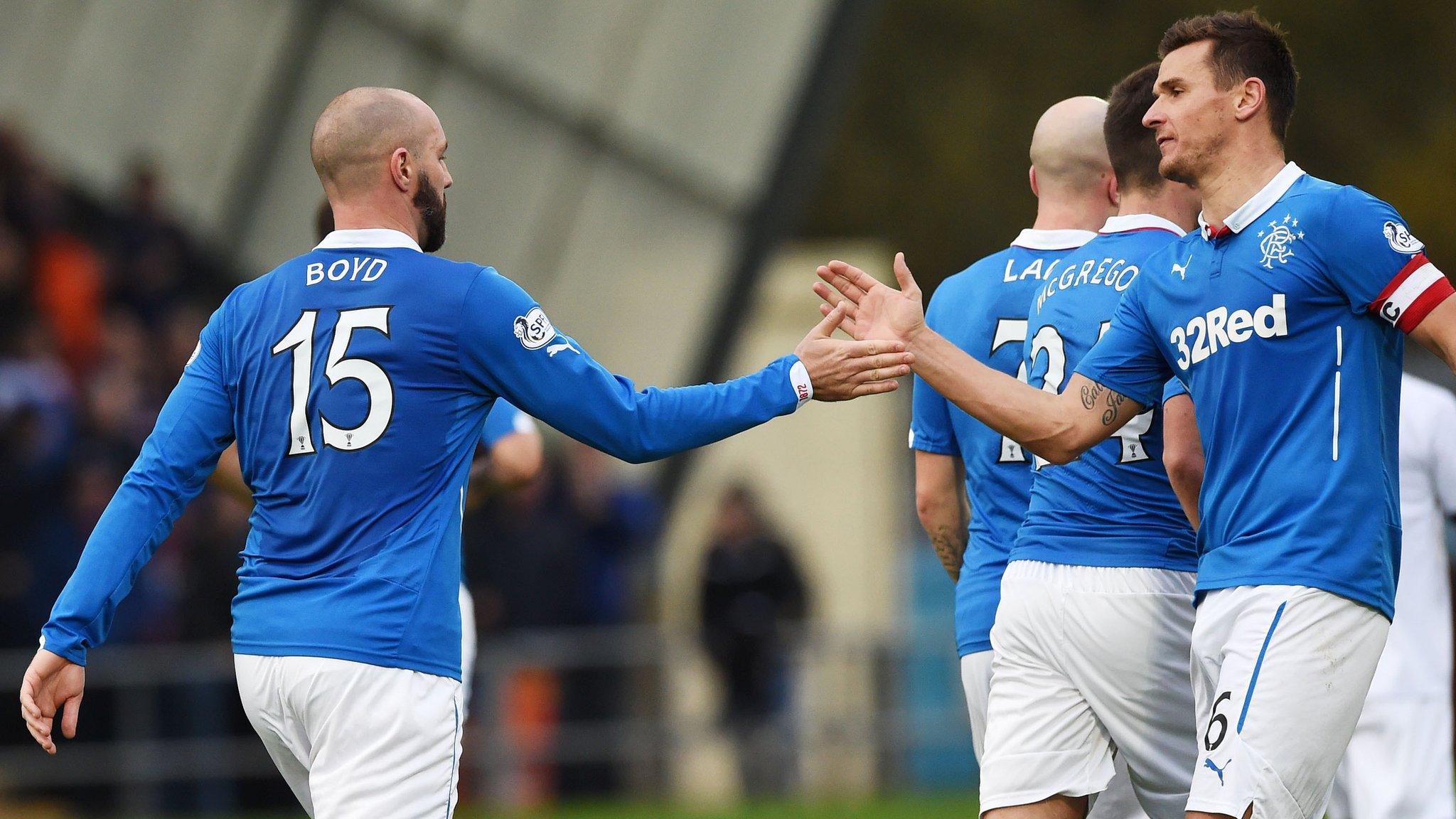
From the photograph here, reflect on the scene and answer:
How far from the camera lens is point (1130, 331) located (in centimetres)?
555

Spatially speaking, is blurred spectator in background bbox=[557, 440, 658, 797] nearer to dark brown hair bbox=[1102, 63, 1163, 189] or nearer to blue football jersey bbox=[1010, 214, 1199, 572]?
blue football jersey bbox=[1010, 214, 1199, 572]

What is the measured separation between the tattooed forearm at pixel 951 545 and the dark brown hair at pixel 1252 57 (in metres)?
1.89

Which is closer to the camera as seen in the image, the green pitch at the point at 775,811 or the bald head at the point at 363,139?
the bald head at the point at 363,139

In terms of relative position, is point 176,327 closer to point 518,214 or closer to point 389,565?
point 518,214

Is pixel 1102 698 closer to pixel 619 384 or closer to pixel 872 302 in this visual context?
pixel 872 302

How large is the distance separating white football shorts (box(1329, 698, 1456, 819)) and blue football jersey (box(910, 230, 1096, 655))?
228 centimetres

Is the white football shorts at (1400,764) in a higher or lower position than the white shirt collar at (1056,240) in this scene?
lower

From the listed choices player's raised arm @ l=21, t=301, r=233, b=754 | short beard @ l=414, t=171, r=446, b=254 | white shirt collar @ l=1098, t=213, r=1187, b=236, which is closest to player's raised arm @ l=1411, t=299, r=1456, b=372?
white shirt collar @ l=1098, t=213, r=1187, b=236

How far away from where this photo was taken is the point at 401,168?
5434 mm

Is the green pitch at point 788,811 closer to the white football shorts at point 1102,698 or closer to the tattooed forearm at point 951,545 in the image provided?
the tattooed forearm at point 951,545

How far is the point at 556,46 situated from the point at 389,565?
13056mm

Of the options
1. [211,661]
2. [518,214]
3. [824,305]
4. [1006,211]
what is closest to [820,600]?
[518,214]

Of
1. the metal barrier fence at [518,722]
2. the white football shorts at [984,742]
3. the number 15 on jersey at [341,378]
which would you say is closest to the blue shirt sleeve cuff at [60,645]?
the number 15 on jersey at [341,378]

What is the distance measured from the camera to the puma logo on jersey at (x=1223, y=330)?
16.8ft
